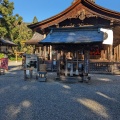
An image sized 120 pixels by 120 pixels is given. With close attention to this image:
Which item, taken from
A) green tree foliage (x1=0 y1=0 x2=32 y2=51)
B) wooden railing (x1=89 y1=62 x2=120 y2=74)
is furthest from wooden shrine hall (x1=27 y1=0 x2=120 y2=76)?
green tree foliage (x1=0 y1=0 x2=32 y2=51)

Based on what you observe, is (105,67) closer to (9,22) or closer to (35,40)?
(35,40)

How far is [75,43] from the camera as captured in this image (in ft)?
39.6

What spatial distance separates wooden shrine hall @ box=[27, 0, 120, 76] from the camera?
12609mm

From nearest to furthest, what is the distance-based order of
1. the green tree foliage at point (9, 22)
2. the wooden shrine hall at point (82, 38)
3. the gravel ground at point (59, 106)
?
the gravel ground at point (59, 106) → the wooden shrine hall at point (82, 38) → the green tree foliage at point (9, 22)

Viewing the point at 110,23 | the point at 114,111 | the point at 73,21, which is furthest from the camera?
the point at 73,21

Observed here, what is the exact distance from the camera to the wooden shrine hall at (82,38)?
41.4ft

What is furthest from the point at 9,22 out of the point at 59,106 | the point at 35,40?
the point at 59,106

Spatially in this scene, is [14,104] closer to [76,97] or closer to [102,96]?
[76,97]

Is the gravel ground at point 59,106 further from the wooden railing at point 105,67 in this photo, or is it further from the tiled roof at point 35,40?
the tiled roof at point 35,40

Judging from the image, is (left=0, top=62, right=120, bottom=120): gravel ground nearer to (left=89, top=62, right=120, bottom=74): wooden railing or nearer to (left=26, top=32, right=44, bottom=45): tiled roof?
(left=89, top=62, right=120, bottom=74): wooden railing

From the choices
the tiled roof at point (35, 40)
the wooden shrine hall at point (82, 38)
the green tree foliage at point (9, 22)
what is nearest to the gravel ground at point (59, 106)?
the wooden shrine hall at point (82, 38)

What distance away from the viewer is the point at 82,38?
1245 cm

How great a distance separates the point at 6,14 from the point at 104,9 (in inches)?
1094

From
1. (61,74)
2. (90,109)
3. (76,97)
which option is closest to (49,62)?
(61,74)
